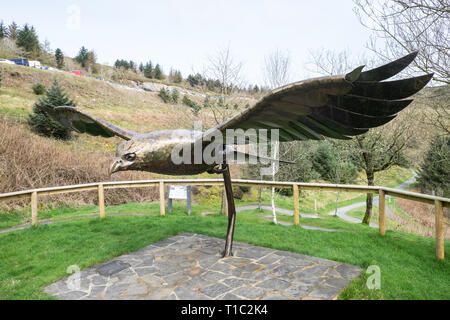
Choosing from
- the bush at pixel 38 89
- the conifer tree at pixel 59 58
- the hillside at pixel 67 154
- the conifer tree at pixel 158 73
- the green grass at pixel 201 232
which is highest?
the conifer tree at pixel 158 73

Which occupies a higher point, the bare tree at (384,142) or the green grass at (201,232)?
the bare tree at (384,142)

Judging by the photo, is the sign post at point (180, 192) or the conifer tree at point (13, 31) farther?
the conifer tree at point (13, 31)

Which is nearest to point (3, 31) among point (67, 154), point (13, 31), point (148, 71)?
point (13, 31)

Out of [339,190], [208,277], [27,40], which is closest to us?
[208,277]

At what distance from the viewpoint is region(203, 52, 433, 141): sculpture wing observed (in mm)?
1881

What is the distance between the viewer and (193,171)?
3.20 metres

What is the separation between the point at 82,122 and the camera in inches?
149

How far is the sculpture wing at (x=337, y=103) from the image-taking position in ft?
6.17

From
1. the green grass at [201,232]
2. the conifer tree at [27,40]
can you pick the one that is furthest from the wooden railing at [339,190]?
the conifer tree at [27,40]

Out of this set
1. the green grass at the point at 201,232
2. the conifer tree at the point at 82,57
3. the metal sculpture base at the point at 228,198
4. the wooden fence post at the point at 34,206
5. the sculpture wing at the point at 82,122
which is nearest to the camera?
the green grass at the point at 201,232

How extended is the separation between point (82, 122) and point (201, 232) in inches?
113

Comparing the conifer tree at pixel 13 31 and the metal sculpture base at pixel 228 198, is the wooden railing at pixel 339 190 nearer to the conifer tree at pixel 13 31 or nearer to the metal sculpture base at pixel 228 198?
the metal sculpture base at pixel 228 198

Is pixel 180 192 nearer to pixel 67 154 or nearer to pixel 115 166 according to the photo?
pixel 115 166
